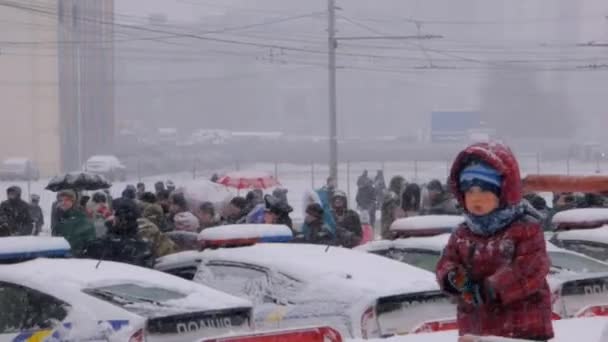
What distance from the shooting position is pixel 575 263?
384 inches

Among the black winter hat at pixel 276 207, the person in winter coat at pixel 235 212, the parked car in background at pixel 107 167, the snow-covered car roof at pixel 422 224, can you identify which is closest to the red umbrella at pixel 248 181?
the person in winter coat at pixel 235 212

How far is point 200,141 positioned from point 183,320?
80297 millimetres

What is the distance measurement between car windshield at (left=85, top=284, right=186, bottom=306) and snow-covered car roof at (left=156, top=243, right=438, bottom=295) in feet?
3.63

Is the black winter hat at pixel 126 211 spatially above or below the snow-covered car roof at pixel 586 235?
above

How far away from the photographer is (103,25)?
2608 inches

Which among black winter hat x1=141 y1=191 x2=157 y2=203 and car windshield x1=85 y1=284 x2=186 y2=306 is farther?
black winter hat x1=141 y1=191 x2=157 y2=203

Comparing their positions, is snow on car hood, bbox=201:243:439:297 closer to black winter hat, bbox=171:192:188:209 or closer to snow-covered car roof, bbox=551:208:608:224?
snow-covered car roof, bbox=551:208:608:224

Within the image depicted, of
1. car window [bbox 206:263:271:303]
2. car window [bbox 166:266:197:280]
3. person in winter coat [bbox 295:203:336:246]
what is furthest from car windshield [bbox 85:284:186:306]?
person in winter coat [bbox 295:203:336:246]

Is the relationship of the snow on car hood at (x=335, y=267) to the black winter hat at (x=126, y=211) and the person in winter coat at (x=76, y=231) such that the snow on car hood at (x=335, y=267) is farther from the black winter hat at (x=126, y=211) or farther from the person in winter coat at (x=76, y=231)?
the person in winter coat at (x=76, y=231)

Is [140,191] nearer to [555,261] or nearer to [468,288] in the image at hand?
[555,261]

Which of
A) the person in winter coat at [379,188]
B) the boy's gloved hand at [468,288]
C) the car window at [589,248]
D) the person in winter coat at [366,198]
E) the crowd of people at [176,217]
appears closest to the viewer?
the boy's gloved hand at [468,288]

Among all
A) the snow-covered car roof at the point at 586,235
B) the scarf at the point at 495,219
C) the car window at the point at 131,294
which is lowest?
the snow-covered car roof at the point at 586,235

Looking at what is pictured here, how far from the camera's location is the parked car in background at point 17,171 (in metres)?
52.1

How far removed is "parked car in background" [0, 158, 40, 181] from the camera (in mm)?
52062
